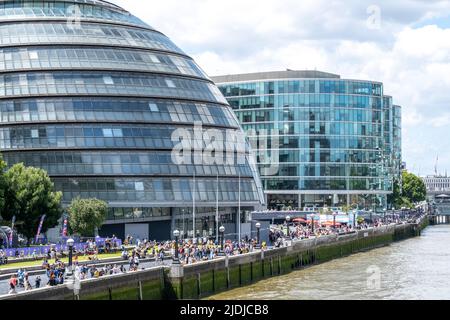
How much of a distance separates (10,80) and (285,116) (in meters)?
83.6

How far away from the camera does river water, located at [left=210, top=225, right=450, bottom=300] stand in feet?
190

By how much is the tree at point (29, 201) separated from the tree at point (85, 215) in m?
1.31

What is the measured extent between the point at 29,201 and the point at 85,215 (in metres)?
4.97

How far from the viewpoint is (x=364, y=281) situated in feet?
220

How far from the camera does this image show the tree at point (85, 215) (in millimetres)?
70000

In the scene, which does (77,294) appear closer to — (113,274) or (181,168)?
(113,274)

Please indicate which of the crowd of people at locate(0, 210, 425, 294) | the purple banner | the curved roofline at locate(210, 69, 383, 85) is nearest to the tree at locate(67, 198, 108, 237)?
the crowd of people at locate(0, 210, 425, 294)

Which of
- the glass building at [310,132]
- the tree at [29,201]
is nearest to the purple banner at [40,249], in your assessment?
the tree at [29,201]

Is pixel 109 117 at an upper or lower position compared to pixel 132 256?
upper

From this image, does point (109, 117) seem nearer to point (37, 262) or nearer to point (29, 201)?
point (29, 201)

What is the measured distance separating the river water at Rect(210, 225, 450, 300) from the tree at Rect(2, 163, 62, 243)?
17852 millimetres

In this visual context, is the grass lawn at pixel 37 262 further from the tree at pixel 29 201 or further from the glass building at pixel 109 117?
the glass building at pixel 109 117

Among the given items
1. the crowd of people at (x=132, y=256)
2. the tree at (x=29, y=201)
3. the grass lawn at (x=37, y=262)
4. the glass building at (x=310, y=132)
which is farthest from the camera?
the glass building at (x=310, y=132)

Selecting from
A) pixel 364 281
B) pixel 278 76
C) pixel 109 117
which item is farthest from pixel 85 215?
pixel 278 76
